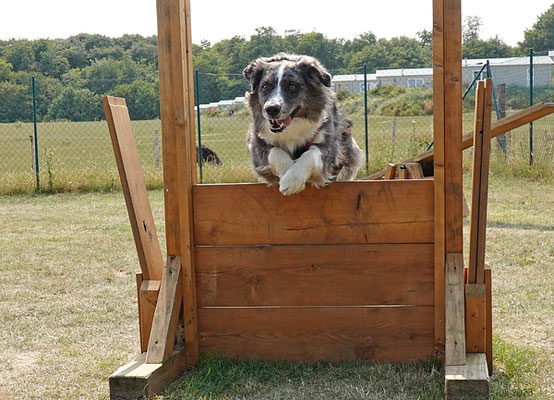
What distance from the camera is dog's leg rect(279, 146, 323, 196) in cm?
352

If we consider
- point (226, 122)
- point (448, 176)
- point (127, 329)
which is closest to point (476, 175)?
point (448, 176)

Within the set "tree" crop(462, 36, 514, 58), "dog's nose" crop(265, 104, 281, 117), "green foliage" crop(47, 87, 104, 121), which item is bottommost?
"dog's nose" crop(265, 104, 281, 117)

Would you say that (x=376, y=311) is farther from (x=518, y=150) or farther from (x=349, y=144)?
(x=518, y=150)

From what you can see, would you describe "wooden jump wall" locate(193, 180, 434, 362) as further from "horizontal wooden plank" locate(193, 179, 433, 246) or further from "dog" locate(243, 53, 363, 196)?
"dog" locate(243, 53, 363, 196)

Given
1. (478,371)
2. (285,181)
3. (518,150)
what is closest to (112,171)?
(518,150)

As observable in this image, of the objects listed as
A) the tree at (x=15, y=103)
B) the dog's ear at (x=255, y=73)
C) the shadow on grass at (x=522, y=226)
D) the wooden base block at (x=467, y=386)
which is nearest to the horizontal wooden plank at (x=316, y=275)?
the wooden base block at (x=467, y=386)

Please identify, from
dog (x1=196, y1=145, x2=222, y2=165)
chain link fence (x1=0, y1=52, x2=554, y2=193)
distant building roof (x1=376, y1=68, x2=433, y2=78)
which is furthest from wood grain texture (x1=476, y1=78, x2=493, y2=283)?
distant building roof (x1=376, y1=68, x2=433, y2=78)

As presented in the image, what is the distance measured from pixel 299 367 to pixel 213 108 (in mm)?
11368

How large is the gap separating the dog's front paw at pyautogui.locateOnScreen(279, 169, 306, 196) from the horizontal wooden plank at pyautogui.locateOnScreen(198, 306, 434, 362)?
0.69m

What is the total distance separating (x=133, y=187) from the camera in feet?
12.1

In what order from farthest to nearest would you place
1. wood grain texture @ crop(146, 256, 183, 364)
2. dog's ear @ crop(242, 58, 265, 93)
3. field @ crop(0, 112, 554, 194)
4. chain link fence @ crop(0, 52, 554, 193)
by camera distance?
chain link fence @ crop(0, 52, 554, 193) < field @ crop(0, 112, 554, 194) < dog's ear @ crop(242, 58, 265, 93) < wood grain texture @ crop(146, 256, 183, 364)

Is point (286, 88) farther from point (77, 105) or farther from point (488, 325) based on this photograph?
point (77, 105)

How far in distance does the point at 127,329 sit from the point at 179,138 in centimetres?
177

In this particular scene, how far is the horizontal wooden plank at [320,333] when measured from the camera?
3564 millimetres
